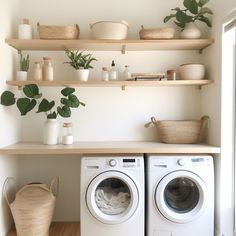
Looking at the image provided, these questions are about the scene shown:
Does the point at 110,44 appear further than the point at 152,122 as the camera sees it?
No

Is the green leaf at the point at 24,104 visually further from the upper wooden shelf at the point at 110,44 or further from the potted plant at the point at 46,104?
the upper wooden shelf at the point at 110,44

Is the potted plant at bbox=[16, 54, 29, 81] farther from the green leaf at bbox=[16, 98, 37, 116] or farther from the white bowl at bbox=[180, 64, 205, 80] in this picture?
the white bowl at bbox=[180, 64, 205, 80]

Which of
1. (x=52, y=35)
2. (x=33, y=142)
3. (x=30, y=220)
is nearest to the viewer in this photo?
(x=30, y=220)

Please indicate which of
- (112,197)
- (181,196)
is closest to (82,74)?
(112,197)

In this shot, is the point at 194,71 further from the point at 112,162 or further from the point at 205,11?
the point at 112,162

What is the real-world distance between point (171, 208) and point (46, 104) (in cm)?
152

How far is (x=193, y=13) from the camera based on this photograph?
2.68m

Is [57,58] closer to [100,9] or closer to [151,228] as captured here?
[100,9]

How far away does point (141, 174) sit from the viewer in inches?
94.9

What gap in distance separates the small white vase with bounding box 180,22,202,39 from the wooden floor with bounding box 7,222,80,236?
222cm

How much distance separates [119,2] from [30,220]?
7.74ft

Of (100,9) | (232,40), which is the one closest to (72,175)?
(100,9)

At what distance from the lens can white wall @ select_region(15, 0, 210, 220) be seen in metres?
2.89

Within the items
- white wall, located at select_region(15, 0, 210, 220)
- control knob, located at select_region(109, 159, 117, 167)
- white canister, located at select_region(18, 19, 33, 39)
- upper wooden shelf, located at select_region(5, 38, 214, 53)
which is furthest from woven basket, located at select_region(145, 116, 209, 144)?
white canister, located at select_region(18, 19, 33, 39)
